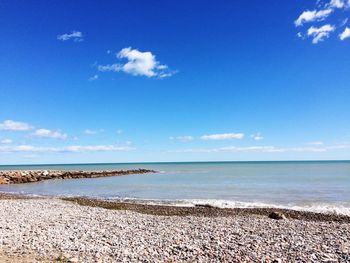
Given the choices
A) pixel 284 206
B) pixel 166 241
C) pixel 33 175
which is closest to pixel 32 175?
pixel 33 175

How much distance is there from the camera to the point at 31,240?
11.5m

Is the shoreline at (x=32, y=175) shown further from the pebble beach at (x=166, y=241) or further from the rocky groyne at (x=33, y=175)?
the pebble beach at (x=166, y=241)

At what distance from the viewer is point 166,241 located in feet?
38.1

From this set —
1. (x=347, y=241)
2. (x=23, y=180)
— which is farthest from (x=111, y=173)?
(x=347, y=241)

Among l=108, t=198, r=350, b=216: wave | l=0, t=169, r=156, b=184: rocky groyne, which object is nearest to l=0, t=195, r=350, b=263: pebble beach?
l=108, t=198, r=350, b=216: wave

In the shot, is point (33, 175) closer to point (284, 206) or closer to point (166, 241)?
point (284, 206)

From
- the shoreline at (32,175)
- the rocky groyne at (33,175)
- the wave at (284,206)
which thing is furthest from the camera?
the shoreline at (32,175)

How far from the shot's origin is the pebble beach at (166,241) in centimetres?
982

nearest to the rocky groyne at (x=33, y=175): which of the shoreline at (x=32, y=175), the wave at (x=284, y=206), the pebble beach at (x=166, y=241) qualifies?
the shoreline at (x=32, y=175)

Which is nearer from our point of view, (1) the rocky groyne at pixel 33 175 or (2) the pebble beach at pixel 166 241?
(2) the pebble beach at pixel 166 241

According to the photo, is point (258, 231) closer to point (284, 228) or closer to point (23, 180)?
point (284, 228)

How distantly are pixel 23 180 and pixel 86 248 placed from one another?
49917 millimetres

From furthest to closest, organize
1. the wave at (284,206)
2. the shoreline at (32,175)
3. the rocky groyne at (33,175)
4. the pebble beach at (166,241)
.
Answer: the shoreline at (32,175) → the rocky groyne at (33,175) → the wave at (284,206) → the pebble beach at (166,241)

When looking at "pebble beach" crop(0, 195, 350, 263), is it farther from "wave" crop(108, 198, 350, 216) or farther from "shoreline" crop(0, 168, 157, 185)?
"shoreline" crop(0, 168, 157, 185)
